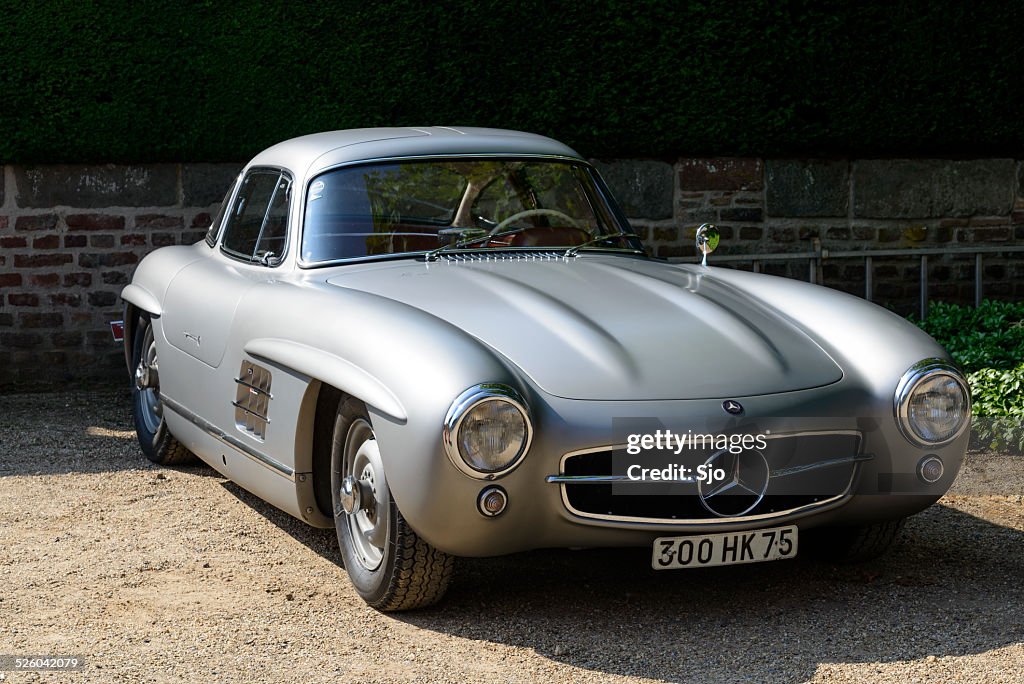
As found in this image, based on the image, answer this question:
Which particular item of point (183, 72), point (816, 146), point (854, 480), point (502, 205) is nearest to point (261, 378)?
point (502, 205)

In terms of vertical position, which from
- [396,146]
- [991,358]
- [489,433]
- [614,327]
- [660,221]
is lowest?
[991,358]

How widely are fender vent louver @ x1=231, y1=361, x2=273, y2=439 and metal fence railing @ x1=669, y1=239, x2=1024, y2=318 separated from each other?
4.60 metres

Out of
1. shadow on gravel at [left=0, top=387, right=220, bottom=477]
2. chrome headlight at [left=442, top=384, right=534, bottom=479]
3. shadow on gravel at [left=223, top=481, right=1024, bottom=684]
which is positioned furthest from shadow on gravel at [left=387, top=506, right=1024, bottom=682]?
shadow on gravel at [left=0, top=387, right=220, bottom=477]

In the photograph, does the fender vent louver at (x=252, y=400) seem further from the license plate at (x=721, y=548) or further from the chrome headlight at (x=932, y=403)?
the chrome headlight at (x=932, y=403)

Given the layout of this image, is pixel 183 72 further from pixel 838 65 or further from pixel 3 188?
pixel 838 65

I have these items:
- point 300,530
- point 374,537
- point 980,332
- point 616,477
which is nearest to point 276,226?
point 300,530

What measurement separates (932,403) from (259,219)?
8.98ft

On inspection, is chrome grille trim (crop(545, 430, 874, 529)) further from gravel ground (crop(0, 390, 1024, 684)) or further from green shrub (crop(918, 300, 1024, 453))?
green shrub (crop(918, 300, 1024, 453))

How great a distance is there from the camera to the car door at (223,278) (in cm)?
473

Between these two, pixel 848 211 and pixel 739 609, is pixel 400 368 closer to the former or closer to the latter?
pixel 739 609

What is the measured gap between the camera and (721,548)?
3520mm

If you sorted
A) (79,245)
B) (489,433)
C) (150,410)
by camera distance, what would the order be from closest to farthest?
(489,433) → (150,410) → (79,245)

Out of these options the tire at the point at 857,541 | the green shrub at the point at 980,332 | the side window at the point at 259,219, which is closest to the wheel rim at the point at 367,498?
the side window at the point at 259,219

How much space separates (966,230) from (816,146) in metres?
1.31
